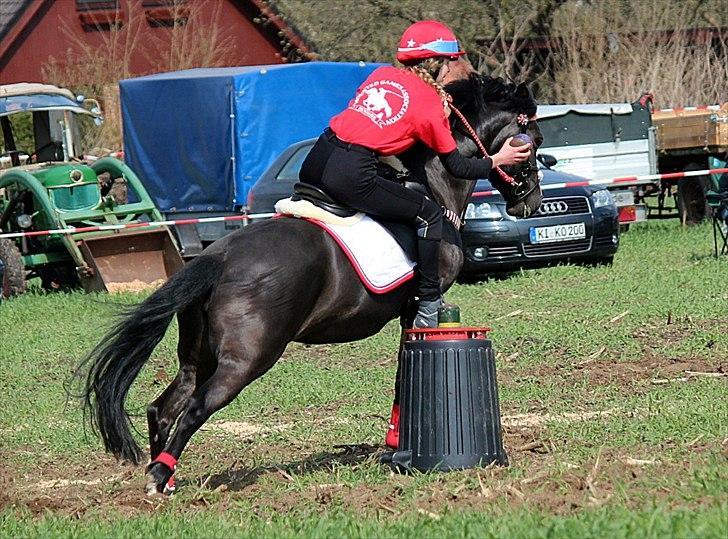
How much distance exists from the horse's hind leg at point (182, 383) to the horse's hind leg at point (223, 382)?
0.32m

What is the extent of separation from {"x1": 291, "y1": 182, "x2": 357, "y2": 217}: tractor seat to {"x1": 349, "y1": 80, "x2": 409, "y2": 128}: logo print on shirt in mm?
471

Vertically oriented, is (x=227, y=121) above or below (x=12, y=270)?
above

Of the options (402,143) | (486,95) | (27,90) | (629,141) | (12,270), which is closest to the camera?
(402,143)

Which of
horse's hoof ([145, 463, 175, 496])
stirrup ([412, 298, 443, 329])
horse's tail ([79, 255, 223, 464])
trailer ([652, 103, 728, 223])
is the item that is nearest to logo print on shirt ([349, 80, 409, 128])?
stirrup ([412, 298, 443, 329])

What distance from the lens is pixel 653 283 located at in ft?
48.4

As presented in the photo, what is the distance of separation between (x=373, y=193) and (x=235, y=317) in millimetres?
1010

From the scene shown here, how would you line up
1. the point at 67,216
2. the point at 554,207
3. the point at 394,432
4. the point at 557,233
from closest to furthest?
the point at 394,432 < the point at 557,233 < the point at 554,207 < the point at 67,216

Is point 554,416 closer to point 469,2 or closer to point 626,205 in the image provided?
point 626,205

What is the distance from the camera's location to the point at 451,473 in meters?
6.71

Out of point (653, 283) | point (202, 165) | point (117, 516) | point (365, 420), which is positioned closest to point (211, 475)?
point (117, 516)

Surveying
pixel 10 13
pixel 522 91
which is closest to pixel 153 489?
pixel 522 91

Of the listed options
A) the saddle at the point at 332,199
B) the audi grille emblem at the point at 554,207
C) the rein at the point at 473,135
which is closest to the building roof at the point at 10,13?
the audi grille emblem at the point at 554,207

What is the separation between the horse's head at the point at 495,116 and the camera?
7.62 m

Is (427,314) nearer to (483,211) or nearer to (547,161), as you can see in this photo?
(483,211)
